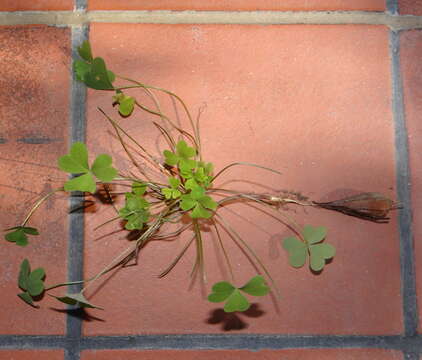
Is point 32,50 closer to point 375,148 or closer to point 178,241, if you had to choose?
point 178,241

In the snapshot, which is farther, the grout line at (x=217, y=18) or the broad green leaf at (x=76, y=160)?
the grout line at (x=217, y=18)

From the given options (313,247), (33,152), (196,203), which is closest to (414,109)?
(313,247)

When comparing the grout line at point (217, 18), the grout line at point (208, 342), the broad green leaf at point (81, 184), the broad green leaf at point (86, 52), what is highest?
the grout line at point (217, 18)

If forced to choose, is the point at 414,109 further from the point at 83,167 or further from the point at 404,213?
the point at 83,167

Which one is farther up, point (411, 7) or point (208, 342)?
point (411, 7)

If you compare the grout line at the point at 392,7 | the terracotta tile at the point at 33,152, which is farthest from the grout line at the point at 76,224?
the grout line at the point at 392,7

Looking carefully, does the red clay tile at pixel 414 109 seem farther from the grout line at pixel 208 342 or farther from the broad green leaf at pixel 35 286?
the broad green leaf at pixel 35 286
